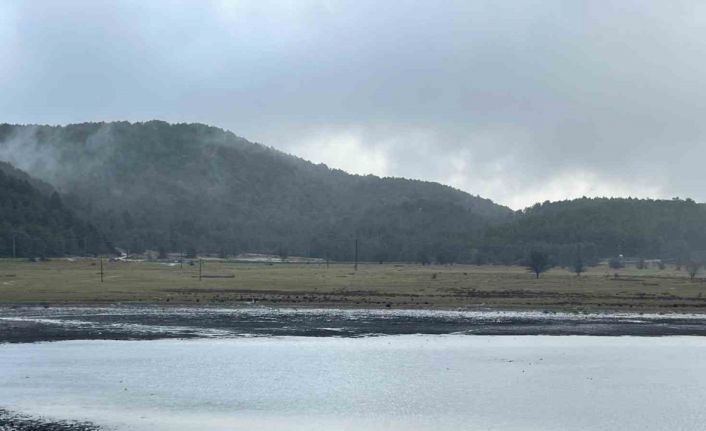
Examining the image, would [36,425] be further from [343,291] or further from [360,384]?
[343,291]

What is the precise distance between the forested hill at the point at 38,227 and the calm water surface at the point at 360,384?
121 meters

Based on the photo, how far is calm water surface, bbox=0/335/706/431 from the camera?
2901 centimetres

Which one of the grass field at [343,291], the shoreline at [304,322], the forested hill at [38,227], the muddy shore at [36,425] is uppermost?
the forested hill at [38,227]

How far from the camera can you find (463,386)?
3528cm

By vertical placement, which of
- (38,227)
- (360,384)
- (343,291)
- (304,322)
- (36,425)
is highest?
(38,227)

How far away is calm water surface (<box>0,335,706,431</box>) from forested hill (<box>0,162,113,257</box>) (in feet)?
398

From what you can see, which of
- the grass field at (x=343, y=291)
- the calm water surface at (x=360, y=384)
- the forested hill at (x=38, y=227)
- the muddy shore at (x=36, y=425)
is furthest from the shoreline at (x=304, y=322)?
the forested hill at (x=38, y=227)

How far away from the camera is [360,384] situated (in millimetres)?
35625

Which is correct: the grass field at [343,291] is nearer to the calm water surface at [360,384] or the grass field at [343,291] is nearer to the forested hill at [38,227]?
the calm water surface at [360,384]

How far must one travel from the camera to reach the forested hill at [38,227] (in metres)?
160

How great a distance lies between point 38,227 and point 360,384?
5927 inches

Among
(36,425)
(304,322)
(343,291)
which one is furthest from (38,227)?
(36,425)

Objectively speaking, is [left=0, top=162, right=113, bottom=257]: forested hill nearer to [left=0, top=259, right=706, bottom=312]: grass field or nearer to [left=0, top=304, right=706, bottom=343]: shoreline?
[left=0, top=259, right=706, bottom=312]: grass field

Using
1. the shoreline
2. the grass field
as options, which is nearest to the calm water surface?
the shoreline
